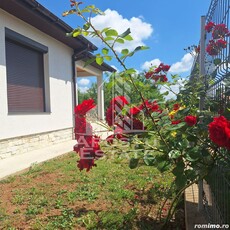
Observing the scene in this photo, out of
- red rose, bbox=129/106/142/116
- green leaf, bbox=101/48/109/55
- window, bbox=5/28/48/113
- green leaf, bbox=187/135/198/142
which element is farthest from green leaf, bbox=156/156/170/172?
window, bbox=5/28/48/113

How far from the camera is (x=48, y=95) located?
7.19 meters

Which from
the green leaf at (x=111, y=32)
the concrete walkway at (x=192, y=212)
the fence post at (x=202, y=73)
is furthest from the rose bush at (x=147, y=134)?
the concrete walkway at (x=192, y=212)

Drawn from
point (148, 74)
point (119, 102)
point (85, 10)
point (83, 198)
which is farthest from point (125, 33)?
point (83, 198)

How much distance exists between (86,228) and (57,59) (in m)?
6.19

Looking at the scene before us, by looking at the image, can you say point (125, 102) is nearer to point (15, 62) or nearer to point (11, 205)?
point (11, 205)

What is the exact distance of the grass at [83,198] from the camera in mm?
2309

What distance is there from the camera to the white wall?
17.1 ft

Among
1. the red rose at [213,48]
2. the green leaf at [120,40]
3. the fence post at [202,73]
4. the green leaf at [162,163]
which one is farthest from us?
the fence post at [202,73]

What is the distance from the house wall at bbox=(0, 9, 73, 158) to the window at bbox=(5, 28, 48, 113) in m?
0.18

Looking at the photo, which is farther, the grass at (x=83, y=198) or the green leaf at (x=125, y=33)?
the grass at (x=83, y=198)

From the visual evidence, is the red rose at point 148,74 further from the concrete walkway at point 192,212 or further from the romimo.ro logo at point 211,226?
the romimo.ro logo at point 211,226

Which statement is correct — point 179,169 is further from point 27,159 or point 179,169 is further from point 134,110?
point 27,159

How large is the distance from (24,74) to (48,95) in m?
1.05

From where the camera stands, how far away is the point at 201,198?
7.13ft
